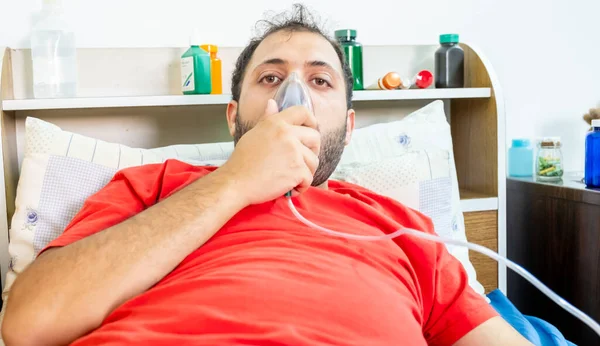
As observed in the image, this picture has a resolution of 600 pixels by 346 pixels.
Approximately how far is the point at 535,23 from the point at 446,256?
1.29 meters

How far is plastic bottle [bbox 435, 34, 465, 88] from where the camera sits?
180cm

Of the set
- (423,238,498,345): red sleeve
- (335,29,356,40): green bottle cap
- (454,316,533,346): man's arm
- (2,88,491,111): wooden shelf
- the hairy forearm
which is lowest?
(454,316,533,346): man's arm

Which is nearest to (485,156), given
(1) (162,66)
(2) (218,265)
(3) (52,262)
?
(1) (162,66)

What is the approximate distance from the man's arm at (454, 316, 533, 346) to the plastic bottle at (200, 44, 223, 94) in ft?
3.21

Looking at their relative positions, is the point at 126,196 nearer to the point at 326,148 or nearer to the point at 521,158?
the point at 326,148

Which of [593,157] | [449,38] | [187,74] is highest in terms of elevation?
[449,38]

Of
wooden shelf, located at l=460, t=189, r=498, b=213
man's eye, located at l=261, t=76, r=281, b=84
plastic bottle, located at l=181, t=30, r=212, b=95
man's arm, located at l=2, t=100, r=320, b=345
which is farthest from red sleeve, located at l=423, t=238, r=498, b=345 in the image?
plastic bottle, located at l=181, t=30, r=212, b=95

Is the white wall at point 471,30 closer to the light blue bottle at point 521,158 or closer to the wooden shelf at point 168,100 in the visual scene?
the light blue bottle at point 521,158

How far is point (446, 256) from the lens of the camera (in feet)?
3.65

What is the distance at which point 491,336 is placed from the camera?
3.31 ft

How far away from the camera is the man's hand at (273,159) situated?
0.93 m

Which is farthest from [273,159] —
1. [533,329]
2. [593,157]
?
[593,157]

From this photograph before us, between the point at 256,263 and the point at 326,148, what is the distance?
33cm

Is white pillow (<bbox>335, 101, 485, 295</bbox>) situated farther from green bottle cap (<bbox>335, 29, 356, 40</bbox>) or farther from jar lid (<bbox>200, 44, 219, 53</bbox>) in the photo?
jar lid (<bbox>200, 44, 219, 53</bbox>)
